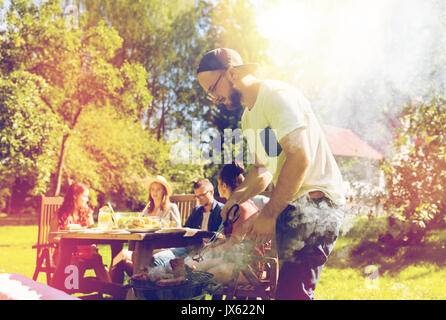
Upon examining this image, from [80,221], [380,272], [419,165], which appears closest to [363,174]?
[419,165]

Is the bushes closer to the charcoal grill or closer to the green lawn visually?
the green lawn

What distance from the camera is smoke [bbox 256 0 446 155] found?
5684 millimetres

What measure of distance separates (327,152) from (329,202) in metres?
0.20

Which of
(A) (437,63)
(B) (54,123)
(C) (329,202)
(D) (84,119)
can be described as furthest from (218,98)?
(D) (84,119)

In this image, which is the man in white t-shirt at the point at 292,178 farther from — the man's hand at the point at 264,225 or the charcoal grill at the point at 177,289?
the charcoal grill at the point at 177,289

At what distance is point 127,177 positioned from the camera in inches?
518

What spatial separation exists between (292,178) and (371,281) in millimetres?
3980

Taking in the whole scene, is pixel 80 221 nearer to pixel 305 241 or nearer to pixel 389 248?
pixel 305 241

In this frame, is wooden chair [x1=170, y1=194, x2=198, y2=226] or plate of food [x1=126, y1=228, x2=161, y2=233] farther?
wooden chair [x1=170, y1=194, x2=198, y2=226]

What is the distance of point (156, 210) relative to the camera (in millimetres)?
4578

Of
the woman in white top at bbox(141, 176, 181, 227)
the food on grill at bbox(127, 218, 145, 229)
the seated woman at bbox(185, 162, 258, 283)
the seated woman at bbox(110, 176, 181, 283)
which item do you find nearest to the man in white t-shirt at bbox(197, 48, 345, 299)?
the seated woman at bbox(185, 162, 258, 283)

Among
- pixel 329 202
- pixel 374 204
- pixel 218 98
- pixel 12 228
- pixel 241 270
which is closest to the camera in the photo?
pixel 329 202

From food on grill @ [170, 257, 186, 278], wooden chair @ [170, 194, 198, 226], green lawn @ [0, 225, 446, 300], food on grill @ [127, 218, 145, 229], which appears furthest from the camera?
wooden chair @ [170, 194, 198, 226]

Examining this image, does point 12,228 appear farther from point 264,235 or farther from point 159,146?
point 264,235
